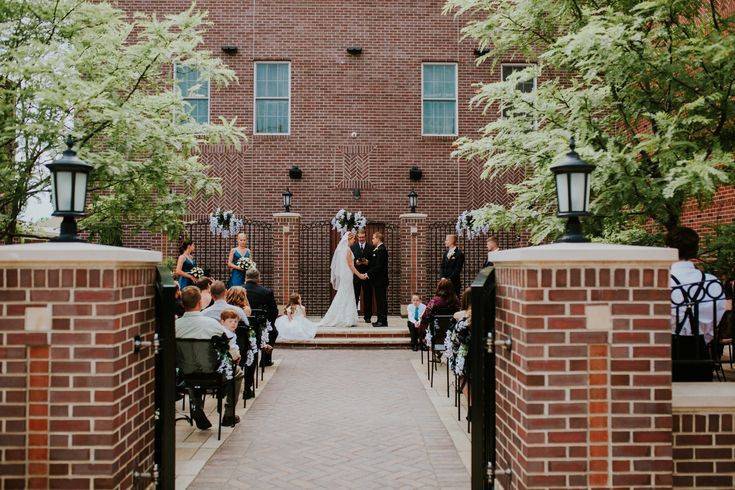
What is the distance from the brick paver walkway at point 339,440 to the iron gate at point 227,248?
756 cm

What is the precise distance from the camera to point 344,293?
13.5 metres

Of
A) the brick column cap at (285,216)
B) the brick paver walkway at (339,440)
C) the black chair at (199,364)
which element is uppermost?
the brick column cap at (285,216)

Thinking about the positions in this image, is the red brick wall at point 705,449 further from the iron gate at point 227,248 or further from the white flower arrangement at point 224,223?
the iron gate at point 227,248

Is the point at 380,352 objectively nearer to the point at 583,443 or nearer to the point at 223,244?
the point at 223,244

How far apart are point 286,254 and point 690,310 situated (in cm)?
1182

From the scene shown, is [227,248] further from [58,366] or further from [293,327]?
[58,366]

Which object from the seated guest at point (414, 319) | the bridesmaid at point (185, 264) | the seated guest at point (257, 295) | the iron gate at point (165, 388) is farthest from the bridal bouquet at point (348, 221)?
the iron gate at point (165, 388)

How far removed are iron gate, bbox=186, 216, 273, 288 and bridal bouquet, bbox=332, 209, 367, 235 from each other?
2072mm

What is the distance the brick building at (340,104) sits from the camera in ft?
56.5

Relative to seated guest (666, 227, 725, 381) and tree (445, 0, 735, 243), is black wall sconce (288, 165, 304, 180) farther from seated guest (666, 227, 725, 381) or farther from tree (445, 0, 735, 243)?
seated guest (666, 227, 725, 381)

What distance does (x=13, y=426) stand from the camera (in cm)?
337

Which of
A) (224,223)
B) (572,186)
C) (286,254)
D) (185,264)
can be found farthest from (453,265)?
(572,186)

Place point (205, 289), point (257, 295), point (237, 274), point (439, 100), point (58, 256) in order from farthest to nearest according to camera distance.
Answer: point (439, 100)
point (237, 274)
point (257, 295)
point (205, 289)
point (58, 256)

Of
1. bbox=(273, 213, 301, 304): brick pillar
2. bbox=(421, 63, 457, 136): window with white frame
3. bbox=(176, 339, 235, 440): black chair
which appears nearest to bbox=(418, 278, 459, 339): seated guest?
bbox=(176, 339, 235, 440): black chair
